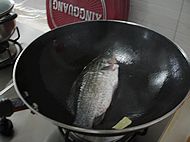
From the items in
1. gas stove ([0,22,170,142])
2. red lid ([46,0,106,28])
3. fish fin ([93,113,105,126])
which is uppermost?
red lid ([46,0,106,28])

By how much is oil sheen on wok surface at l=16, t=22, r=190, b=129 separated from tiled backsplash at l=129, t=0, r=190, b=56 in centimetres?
13

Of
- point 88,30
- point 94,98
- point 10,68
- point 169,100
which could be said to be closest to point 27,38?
point 10,68

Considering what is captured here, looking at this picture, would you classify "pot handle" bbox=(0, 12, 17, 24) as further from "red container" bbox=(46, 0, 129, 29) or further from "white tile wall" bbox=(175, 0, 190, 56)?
"white tile wall" bbox=(175, 0, 190, 56)

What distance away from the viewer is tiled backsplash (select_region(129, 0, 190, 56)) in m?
0.73

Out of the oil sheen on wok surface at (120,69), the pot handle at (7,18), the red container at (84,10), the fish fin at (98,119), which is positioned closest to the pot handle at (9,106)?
the oil sheen on wok surface at (120,69)

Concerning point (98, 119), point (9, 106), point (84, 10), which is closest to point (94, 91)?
point (98, 119)

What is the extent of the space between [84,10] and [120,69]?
0.82ft

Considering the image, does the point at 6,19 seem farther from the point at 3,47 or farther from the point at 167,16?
the point at 167,16

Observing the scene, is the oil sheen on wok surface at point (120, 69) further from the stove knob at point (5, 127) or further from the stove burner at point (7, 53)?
the stove burner at point (7, 53)

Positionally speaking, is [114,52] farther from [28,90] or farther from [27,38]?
[27,38]

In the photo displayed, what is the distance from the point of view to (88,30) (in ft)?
2.32

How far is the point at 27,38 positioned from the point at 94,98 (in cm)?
45

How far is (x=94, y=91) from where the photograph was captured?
1.98ft

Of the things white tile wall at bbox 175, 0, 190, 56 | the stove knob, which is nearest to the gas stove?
the stove knob
